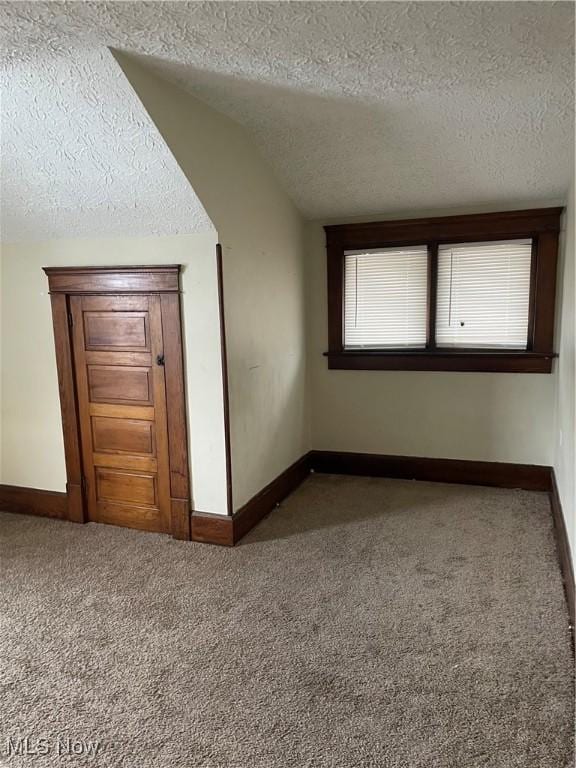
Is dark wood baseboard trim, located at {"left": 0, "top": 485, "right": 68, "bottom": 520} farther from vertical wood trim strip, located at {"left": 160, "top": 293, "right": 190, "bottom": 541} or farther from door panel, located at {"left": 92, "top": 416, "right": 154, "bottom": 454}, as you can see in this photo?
vertical wood trim strip, located at {"left": 160, "top": 293, "right": 190, "bottom": 541}

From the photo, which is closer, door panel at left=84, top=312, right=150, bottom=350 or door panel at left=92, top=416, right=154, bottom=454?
door panel at left=84, top=312, right=150, bottom=350

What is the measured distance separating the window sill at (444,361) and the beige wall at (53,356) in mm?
1502

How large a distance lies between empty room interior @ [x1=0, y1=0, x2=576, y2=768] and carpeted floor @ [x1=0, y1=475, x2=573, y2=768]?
0.5 inches

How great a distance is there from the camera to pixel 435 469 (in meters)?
4.04

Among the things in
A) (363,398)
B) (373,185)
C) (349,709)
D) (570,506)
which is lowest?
(349,709)

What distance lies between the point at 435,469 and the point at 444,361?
86 centimetres

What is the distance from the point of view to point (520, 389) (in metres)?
3.77

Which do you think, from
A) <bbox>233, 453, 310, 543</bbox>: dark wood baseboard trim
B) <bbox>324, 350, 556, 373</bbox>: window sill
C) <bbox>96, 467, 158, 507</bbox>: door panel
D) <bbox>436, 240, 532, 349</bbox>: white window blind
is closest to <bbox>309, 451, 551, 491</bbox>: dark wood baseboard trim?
<bbox>233, 453, 310, 543</bbox>: dark wood baseboard trim

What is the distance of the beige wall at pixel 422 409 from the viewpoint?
379cm

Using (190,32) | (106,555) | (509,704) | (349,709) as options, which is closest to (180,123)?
(190,32)

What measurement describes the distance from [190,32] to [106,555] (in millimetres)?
2579

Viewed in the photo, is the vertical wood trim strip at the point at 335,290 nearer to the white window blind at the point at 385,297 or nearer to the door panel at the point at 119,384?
the white window blind at the point at 385,297

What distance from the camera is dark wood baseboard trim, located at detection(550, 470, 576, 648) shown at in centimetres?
223

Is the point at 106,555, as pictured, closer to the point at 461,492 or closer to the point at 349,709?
the point at 349,709
